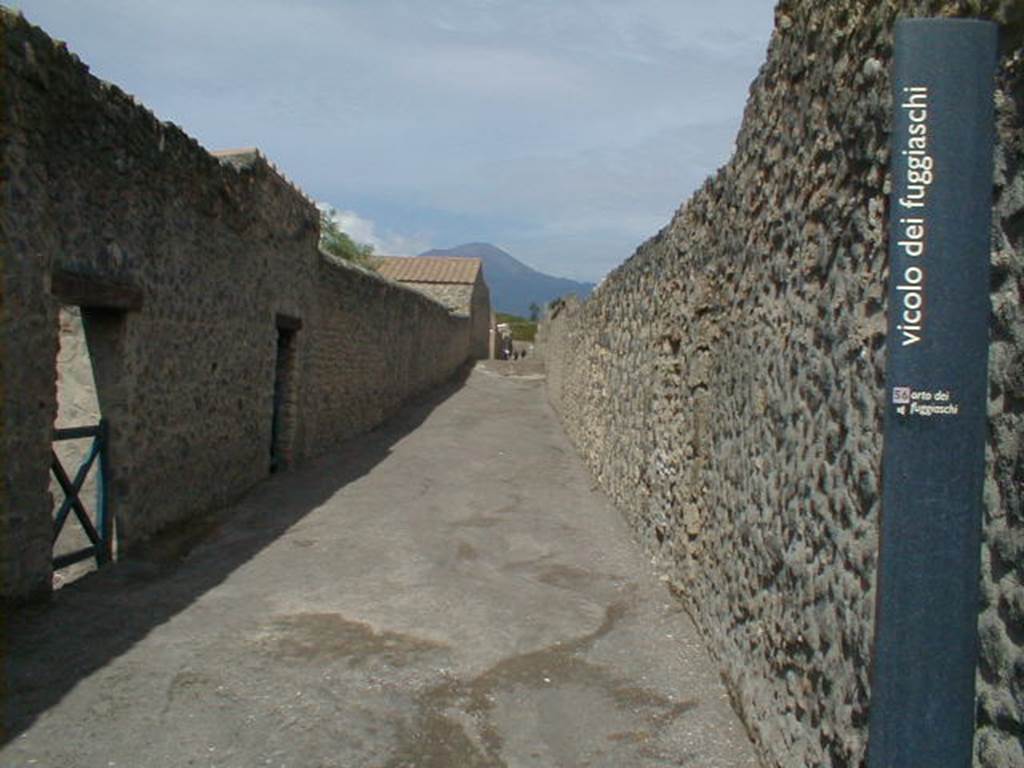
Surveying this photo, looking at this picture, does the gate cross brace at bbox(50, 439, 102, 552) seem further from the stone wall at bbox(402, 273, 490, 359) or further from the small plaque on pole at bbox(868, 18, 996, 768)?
the stone wall at bbox(402, 273, 490, 359)

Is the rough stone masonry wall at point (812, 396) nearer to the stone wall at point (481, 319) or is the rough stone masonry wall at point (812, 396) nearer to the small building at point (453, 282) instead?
the small building at point (453, 282)

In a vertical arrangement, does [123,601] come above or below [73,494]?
below

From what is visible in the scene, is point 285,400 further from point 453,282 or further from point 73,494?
point 453,282

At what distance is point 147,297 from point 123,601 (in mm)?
2393

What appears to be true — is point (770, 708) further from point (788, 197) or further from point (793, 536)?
point (788, 197)

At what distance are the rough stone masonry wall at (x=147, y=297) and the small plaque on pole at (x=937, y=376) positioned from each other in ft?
15.2

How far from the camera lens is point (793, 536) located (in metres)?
3.64

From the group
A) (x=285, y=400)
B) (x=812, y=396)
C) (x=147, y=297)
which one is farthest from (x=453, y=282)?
(x=812, y=396)

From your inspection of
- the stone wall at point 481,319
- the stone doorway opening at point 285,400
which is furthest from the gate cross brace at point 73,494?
the stone wall at point 481,319

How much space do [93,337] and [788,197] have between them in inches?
202

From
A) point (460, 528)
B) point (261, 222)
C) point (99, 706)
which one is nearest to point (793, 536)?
point (99, 706)

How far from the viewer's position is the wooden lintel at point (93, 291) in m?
5.64

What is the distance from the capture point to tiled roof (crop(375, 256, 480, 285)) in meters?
33.0

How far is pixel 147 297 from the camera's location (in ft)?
23.0
